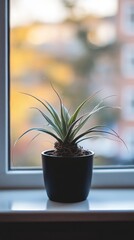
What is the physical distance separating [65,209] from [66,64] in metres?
0.51

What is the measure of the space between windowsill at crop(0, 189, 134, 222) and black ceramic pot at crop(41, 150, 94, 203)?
0.03m

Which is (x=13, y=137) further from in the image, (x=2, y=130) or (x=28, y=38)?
(x=28, y=38)

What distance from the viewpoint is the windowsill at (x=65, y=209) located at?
3.81 ft

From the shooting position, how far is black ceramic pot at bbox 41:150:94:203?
3.94 feet

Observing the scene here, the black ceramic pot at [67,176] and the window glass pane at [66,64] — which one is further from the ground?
the window glass pane at [66,64]

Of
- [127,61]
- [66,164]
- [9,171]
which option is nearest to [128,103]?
[127,61]

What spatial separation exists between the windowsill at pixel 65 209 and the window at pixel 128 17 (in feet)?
1.87

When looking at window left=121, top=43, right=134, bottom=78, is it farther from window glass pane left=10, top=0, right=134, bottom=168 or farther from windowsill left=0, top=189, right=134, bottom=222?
windowsill left=0, top=189, right=134, bottom=222

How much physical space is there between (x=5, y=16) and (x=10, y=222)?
67 centimetres

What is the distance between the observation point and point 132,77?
4.63 feet

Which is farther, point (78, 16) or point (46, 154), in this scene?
point (78, 16)

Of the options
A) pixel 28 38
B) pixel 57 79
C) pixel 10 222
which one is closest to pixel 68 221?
pixel 10 222

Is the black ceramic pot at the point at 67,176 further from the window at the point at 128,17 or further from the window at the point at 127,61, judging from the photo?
the window at the point at 128,17

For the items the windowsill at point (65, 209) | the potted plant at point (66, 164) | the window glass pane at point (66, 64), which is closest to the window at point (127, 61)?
the window glass pane at point (66, 64)
